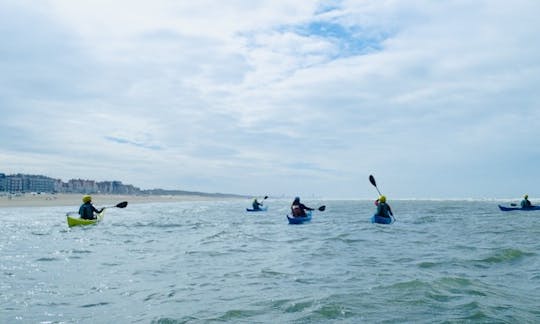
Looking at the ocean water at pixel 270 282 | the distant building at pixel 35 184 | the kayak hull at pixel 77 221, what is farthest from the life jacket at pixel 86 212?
the distant building at pixel 35 184

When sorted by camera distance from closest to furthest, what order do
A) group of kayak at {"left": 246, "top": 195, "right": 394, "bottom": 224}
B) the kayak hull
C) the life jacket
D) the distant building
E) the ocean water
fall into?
1. the ocean water
2. the kayak hull
3. group of kayak at {"left": 246, "top": 195, "right": 394, "bottom": 224}
4. the life jacket
5. the distant building

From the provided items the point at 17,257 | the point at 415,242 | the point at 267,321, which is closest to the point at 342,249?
the point at 415,242

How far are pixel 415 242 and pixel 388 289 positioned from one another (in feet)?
32.1

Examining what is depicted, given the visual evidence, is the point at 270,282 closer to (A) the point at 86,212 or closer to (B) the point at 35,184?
(A) the point at 86,212

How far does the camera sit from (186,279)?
1084 cm

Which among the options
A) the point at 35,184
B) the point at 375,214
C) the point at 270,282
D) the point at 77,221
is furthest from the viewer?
the point at 35,184

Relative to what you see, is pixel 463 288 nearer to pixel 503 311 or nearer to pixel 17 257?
pixel 503 311

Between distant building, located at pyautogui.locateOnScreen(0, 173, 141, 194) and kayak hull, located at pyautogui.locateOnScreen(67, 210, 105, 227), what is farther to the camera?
distant building, located at pyautogui.locateOnScreen(0, 173, 141, 194)

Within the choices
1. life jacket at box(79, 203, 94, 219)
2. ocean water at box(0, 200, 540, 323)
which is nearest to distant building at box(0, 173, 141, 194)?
life jacket at box(79, 203, 94, 219)

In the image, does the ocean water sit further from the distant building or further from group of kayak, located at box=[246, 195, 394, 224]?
the distant building

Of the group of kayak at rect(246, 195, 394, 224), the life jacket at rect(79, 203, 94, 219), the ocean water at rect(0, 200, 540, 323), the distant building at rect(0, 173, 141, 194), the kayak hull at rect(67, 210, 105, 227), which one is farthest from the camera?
the distant building at rect(0, 173, 141, 194)

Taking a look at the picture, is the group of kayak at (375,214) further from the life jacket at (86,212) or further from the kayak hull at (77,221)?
the life jacket at (86,212)

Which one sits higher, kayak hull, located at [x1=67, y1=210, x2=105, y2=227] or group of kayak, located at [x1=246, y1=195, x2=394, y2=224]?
group of kayak, located at [x1=246, y1=195, x2=394, y2=224]

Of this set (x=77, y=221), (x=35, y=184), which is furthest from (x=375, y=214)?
(x=35, y=184)
